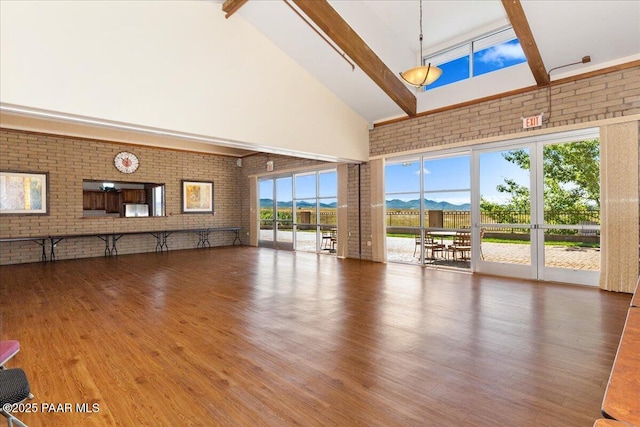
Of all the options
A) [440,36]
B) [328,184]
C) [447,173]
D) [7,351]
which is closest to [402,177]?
[447,173]

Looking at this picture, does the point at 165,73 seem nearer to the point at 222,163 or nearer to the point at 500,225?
the point at 500,225

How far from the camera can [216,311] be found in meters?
3.93

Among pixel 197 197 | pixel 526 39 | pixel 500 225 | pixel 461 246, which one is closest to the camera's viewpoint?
pixel 526 39

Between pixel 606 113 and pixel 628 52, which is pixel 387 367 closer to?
pixel 606 113

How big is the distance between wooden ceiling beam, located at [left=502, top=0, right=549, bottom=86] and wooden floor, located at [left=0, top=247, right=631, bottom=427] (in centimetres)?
328

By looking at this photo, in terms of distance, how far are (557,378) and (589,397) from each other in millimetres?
234

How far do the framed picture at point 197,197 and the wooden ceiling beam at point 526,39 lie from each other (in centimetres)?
901

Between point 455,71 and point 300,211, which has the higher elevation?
point 455,71

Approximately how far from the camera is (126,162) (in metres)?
8.94

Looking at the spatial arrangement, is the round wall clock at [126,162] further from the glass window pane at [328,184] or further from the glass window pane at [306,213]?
the glass window pane at [328,184]

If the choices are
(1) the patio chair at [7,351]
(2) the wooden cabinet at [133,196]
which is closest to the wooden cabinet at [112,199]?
(2) the wooden cabinet at [133,196]

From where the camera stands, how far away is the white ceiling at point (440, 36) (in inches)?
168

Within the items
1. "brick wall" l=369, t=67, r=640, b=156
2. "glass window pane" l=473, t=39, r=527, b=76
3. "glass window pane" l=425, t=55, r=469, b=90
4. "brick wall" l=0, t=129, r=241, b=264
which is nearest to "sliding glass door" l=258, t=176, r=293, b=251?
"brick wall" l=0, t=129, r=241, b=264

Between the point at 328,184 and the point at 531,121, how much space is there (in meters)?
5.10
